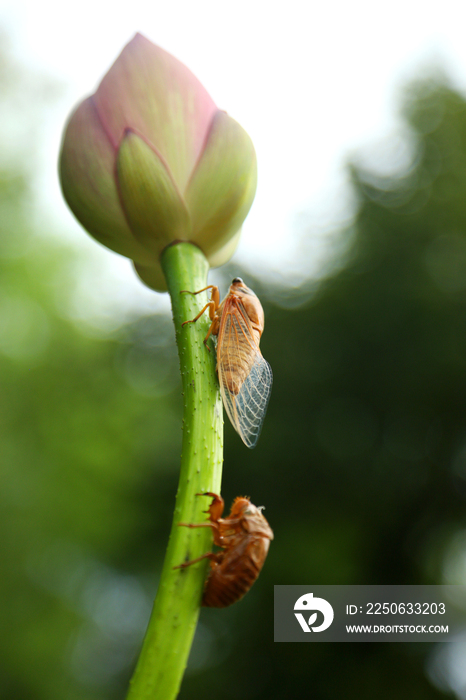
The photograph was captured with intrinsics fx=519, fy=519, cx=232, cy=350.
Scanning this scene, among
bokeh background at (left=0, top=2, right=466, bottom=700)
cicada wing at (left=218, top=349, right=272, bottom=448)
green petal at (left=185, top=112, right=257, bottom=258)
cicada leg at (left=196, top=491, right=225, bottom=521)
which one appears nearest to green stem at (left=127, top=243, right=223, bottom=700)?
cicada leg at (left=196, top=491, right=225, bottom=521)

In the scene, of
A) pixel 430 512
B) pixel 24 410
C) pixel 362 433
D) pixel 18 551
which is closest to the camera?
pixel 430 512

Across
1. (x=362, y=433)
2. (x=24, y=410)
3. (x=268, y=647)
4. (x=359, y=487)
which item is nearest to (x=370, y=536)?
(x=359, y=487)

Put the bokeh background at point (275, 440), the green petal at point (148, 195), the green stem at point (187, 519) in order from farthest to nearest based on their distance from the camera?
the bokeh background at point (275, 440)
the green petal at point (148, 195)
the green stem at point (187, 519)

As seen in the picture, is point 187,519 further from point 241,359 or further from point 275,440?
point 275,440

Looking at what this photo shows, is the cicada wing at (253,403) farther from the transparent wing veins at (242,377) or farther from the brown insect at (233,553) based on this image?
the brown insect at (233,553)

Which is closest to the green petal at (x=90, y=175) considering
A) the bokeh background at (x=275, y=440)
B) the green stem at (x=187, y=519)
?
the green stem at (x=187, y=519)

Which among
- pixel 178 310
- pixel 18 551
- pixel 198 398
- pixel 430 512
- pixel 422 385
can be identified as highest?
pixel 422 385

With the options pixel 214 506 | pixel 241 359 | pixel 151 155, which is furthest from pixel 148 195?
pixel 214 506

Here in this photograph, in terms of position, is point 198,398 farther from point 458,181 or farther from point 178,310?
point 458,181
